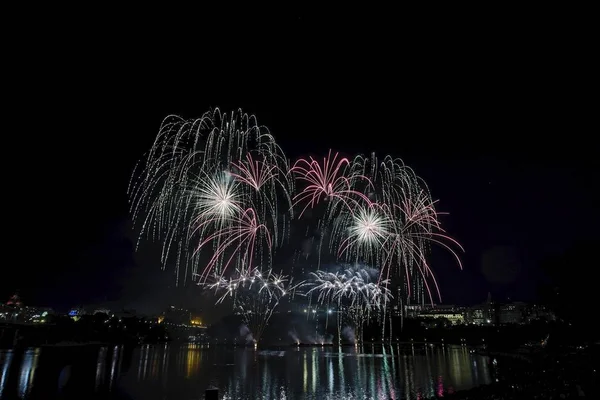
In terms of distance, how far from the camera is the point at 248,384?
3303cm

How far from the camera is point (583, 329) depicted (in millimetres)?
47094

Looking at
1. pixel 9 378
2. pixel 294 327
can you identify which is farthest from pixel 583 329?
pixel 294 327

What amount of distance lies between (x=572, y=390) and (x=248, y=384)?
22127 millimetres

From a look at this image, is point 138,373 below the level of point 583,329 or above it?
below

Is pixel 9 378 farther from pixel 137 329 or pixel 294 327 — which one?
pixel 294 327

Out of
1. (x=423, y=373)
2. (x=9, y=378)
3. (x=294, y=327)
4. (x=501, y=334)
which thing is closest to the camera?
A: (x=9, y=378)

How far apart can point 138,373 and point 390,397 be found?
24456 mm

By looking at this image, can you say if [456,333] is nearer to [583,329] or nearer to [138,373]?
[583,329]

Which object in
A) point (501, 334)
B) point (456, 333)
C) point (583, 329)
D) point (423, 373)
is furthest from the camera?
point (456, 333)

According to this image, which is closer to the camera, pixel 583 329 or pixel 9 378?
pixel 9 378

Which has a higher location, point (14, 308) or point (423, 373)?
point (14, 308)

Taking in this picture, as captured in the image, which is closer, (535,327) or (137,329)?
(535,327)

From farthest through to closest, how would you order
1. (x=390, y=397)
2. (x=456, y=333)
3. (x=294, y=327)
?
1. (x=294, y=327)
2. (x=456, y=333)
3. (x=390, y=397)

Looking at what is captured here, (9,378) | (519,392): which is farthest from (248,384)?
(519,392)
